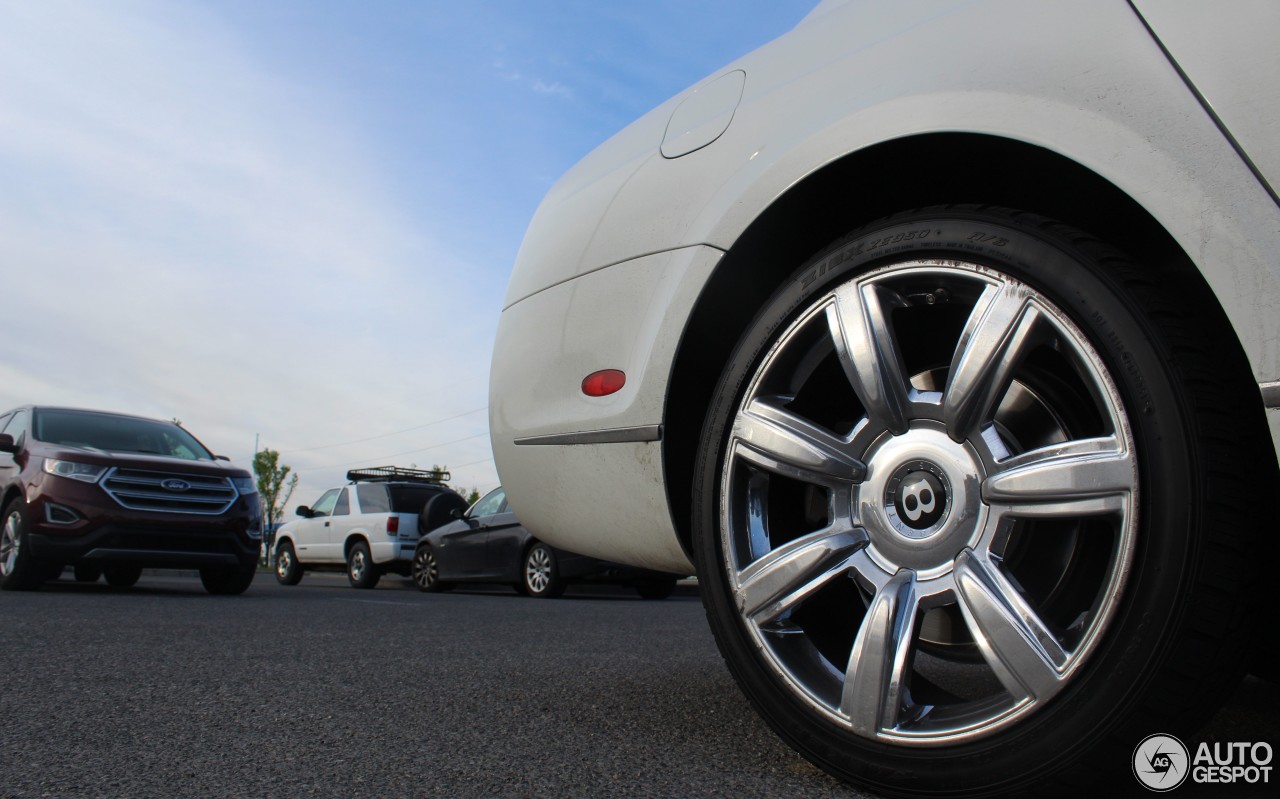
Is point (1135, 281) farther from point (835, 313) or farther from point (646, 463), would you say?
point (646, 463)

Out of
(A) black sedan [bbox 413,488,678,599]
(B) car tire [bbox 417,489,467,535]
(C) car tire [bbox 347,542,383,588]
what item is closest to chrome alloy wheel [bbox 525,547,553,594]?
(A) black sedan [bbox 413,488,678,599]

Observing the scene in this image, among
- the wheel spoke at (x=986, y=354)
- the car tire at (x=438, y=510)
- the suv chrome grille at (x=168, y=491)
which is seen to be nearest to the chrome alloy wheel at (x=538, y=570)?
the car tire at (x=438, y=510)

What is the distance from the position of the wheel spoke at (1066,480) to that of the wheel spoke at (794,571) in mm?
262

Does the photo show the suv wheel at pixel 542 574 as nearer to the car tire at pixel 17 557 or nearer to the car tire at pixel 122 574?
the car tire at pixel 122 574

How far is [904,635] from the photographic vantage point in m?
1.46

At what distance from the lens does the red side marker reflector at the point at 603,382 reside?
201cm

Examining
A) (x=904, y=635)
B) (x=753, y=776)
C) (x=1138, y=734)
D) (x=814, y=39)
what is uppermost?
(x=814, y=39)

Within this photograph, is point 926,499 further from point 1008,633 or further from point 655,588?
point 655,588

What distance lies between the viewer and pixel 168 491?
7375 millimetres

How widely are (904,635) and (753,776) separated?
383 millimetres

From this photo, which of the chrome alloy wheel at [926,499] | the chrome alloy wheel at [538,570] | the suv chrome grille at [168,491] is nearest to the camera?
the chrome alloy wheel at [926,499]

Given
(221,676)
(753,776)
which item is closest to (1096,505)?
(753,776)

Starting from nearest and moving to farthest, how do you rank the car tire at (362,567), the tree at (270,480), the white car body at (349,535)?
1. the white car body at (349,535)
2. the car tire at (362,567)
3. the tree at (270,480)

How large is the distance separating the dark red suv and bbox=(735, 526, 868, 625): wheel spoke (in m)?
6.58
